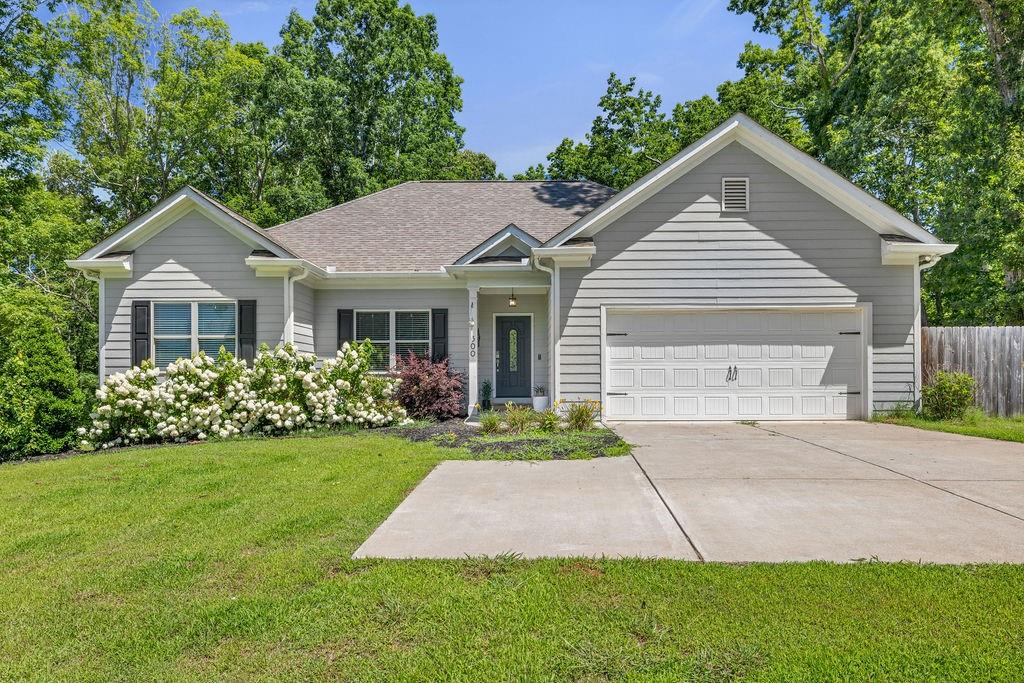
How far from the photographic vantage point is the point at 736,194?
35.1 feet

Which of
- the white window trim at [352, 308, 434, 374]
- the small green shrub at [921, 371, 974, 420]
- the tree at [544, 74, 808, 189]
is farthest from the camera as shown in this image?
the tree at [544, 74, 808, 189]

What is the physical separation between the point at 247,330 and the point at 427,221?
18.0ft

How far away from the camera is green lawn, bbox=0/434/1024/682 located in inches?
96.4

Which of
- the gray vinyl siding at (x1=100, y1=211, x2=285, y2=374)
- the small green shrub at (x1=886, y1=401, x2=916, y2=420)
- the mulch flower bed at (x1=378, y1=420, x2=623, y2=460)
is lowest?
the mulch flower bed at (x1=378, y1=420, x2=623, y2=460)

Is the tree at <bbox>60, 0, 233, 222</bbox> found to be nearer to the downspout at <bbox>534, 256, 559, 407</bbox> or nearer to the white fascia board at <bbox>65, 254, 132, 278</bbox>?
the white fascia board at <bbox>65, 254, 132, 278</bbox>

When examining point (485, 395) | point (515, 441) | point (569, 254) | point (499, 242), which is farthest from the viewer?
Result: point (485, 395)

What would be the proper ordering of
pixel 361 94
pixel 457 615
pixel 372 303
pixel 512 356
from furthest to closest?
pixel 361 94
pixel 512 356
pixel 372 303
pixel 457 615

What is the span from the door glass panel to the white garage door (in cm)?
303

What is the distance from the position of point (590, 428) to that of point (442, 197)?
30.0 feet

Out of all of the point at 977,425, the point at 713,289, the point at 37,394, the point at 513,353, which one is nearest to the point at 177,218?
the point at 37,394

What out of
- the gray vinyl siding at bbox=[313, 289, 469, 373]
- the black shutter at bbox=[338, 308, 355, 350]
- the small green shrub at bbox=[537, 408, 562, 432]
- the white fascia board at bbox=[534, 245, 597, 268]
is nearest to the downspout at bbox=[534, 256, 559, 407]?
the white fascia board at bbox=[534, 245, 597, 268]

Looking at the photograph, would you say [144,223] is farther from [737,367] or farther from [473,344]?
[737,367]

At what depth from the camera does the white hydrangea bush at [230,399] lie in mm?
9414

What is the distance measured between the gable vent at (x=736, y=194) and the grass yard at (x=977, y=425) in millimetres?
4826
